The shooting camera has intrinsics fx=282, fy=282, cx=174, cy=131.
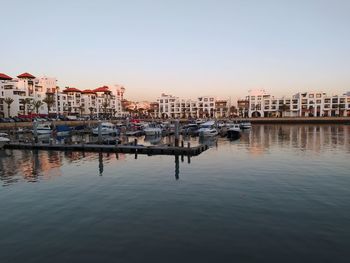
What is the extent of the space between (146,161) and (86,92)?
5899 inches

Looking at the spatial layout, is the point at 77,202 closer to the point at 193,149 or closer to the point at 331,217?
the point at 331,217

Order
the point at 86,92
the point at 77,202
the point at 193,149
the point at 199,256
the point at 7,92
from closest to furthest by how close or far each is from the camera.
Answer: the point at 199,256
the point at 77,202
the point at 193,149
the point at 7,92
the point at 86,92

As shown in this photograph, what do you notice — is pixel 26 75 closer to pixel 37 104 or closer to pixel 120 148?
pixel 37 104

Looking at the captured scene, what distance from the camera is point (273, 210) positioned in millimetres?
17047

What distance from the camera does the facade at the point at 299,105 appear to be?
6403 inches

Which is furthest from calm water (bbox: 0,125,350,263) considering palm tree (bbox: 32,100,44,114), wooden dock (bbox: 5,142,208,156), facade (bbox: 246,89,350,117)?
facade (bbox: 246,89,350,117)

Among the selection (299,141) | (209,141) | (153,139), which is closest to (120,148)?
(153,139)

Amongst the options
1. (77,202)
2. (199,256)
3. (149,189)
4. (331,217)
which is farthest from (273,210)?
(77,202)

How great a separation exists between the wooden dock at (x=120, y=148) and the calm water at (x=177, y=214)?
26.5 ft

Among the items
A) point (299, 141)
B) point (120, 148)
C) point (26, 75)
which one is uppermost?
point (26, 75)

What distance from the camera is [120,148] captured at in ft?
139

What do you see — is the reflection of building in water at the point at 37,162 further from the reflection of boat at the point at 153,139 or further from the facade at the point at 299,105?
the facade at the point at 299,105

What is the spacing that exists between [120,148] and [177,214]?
88.9 feet

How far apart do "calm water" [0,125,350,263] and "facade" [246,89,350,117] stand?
500 ft
